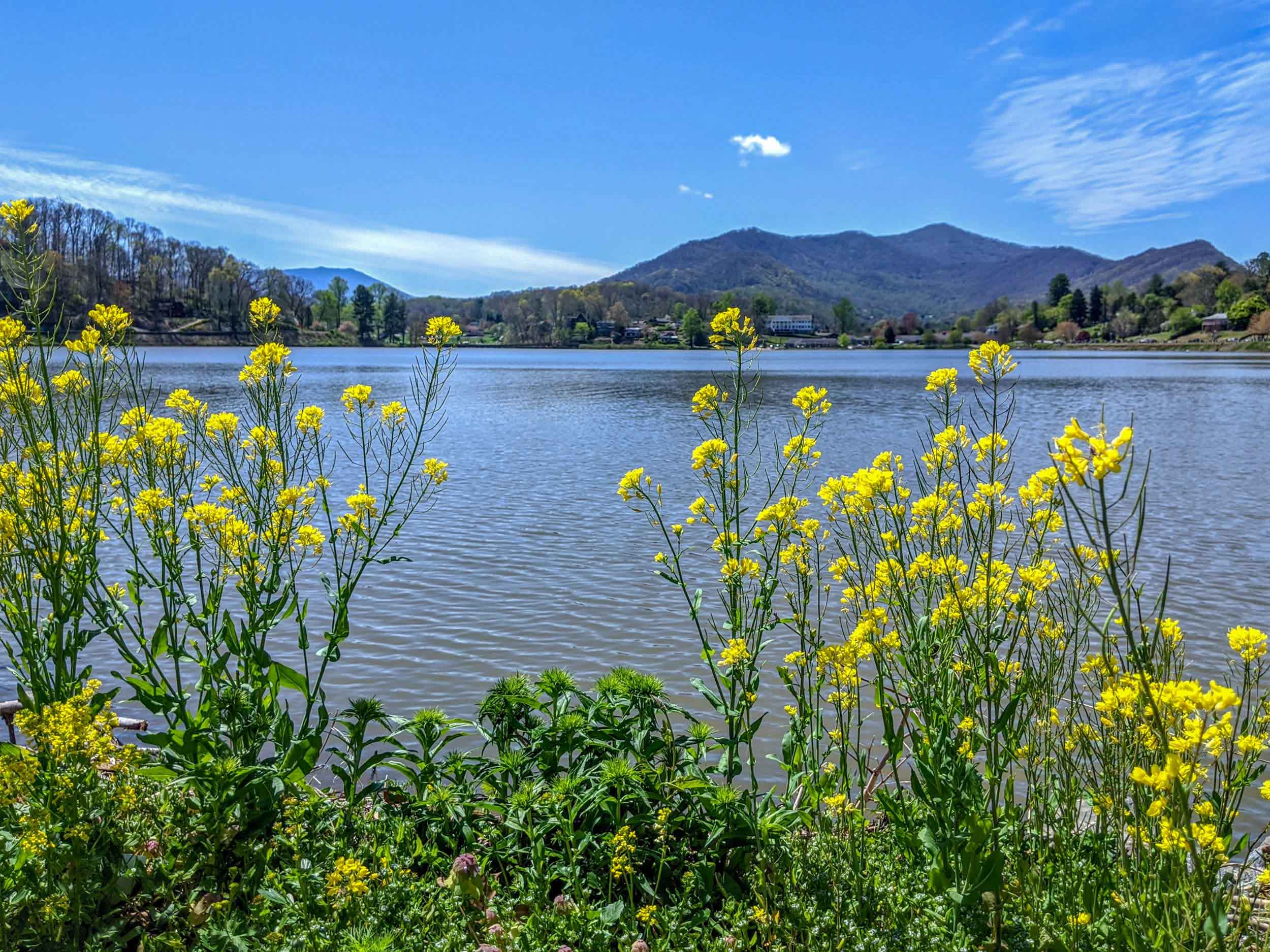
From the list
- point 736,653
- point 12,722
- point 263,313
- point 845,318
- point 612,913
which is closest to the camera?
point 612,913

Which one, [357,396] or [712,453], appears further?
[357,396]

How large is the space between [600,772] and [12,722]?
3514 millimetres

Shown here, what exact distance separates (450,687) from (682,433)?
14.4 metres

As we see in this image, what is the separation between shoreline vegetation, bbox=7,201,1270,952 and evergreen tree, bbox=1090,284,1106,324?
152m

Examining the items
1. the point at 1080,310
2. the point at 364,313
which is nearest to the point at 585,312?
the point at 364,313

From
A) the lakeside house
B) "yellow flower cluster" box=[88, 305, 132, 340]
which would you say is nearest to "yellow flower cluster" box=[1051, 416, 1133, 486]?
"yellow flower cluster" box=[88, 305, 132, 340]

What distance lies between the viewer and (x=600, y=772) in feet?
10.3

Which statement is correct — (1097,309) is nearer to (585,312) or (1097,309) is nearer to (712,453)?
(585,312)

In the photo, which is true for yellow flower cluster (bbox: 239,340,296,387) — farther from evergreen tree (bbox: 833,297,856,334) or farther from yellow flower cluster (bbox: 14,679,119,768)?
evergreen tree (bbox: 833,297,856,334)

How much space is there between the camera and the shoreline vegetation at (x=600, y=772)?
247 cm

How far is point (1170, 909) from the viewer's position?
7.26ft

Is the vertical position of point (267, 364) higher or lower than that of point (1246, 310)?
lower

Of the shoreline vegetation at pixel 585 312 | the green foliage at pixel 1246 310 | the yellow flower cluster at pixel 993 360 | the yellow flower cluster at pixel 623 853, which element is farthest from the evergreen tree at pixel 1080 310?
the yellow flower cluster at pixel 623 853

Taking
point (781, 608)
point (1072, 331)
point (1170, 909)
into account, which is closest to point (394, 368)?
point (781, 608)
